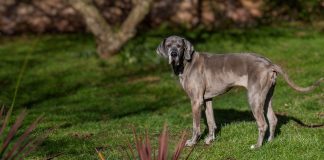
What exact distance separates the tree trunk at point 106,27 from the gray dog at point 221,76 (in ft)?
37.6

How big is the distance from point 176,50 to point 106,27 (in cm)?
1185

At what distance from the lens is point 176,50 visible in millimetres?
10664

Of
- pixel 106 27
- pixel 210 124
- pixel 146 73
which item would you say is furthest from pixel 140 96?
pixel 210 124

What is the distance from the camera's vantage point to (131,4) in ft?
91.0

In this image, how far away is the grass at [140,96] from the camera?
10.8 metres

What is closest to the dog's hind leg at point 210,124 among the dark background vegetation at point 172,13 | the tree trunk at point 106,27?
the tree trunk at point 106,27

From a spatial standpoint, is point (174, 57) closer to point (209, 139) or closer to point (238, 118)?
point (209, 139)

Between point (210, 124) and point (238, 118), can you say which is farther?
point (238, 118)

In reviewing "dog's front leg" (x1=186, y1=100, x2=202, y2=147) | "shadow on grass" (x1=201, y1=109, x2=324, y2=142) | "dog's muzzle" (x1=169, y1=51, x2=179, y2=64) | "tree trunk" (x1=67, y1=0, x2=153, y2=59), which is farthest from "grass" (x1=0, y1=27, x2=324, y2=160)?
"dog's muzzle" (x1=169, y1=51, x2=179, y2=64)

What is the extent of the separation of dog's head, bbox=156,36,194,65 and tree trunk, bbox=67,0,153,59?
1150 cm

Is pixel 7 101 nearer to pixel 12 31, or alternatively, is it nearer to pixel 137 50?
pixel 137 50

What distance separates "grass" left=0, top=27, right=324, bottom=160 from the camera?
10.8 metres

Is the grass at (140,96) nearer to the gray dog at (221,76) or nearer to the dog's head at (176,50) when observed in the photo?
the gray dog at (221,76)

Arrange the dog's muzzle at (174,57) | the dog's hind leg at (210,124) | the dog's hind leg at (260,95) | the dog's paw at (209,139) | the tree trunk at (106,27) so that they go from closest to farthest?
the dog's hind leg at (260,95), the dog's muzzle at (174,57), the dog's paw at (209,139), the dog's hind leg at (210,124), the tree trunk at (106,27)
